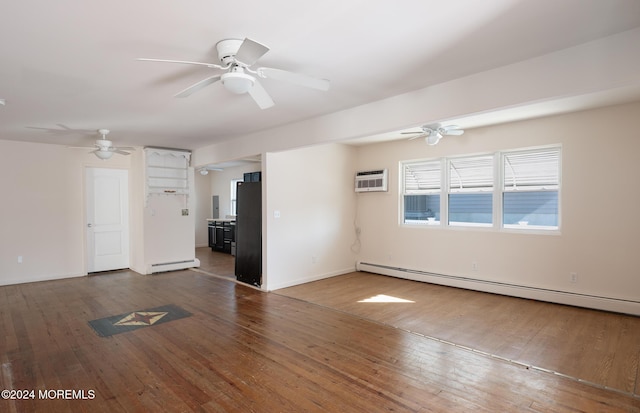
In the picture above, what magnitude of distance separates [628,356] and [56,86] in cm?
595

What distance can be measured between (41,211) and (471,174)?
7.68 m

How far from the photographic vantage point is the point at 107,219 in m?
7.05

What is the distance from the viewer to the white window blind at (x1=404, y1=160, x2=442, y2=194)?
608cm

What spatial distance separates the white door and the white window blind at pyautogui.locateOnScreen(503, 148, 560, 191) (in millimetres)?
7398

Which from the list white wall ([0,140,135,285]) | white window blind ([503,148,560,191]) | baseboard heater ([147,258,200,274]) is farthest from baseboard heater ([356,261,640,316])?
white wall ([0,140,135,285])

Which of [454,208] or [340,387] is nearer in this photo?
[340,387]

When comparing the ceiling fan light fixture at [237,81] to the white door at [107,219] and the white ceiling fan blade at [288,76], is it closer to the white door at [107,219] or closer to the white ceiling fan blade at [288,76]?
the white ceiling fan blade at [288,76]

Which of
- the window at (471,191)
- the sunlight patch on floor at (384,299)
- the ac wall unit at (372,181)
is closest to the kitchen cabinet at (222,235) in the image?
the ac wall unit at (372,181)

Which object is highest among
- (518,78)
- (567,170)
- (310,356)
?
(518,78)

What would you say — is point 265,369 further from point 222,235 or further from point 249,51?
point 222,235

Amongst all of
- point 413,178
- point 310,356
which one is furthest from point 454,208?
point 310,356

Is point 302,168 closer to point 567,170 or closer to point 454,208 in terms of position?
point 454,208

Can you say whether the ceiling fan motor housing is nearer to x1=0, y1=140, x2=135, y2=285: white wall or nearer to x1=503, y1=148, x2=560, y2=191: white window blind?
x1=503, y1=148, x2=560, y2=191: white window blind

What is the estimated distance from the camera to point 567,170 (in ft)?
15.2
